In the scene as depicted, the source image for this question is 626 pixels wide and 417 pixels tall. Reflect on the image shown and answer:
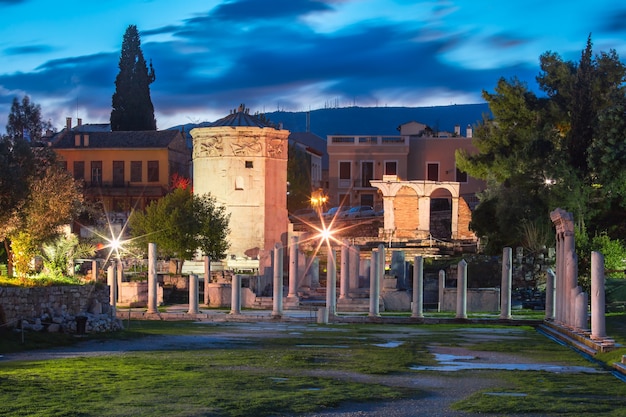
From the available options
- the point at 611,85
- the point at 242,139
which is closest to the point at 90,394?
the point at 242,139

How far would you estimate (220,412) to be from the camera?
13.0m

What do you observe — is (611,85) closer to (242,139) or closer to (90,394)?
(242,139)

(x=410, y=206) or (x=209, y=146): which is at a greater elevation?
(x=209, y=146)

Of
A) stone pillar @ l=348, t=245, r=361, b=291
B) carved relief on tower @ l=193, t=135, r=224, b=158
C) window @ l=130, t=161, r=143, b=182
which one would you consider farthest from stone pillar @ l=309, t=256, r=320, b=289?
window @ l=130, t=161, r=143, b=182

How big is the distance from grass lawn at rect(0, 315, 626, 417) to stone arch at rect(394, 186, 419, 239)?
35.9m

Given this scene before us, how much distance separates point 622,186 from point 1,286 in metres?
26.5

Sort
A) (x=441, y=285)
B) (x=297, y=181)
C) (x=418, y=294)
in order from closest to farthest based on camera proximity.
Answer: (x=418, y=294)
(x=441, y=285)
(x=297, y=181)

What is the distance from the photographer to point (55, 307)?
2536 cm

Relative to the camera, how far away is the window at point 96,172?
240ft

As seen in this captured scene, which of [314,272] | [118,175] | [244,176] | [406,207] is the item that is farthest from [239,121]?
[118,175]

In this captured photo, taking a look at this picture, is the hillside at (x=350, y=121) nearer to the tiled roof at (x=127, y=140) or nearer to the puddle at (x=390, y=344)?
the tiled roof at (x=127, y=140)

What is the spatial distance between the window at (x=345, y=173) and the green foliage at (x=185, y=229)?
90.7 feet

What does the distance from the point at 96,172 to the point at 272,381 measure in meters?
59.3

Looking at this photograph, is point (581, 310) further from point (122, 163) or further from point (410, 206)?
point (122, 163)
